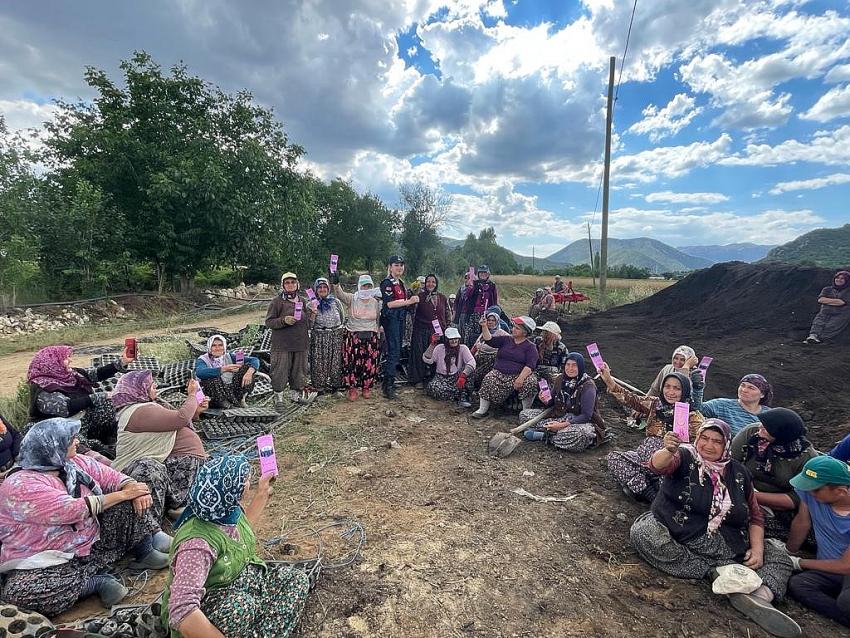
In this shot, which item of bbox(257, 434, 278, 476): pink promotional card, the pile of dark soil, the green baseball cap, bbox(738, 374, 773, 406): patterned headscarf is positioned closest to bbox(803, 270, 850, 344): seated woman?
the pile of dark soil

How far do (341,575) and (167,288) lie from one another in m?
13.4

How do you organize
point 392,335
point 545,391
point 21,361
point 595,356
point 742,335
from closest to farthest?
1. point 595,356
2. point 545,391
3. point 392,335
4. point 21,361
5. point 742,335

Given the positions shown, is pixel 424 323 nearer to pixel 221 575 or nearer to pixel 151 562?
pixel 151 562

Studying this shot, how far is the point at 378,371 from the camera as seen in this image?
5840 millimetres

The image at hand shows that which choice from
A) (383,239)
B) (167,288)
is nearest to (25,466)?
(167,288)

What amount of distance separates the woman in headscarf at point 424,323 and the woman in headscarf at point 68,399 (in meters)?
3.48

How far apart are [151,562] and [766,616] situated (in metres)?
3.28

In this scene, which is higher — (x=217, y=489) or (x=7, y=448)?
(x=217, y=489)

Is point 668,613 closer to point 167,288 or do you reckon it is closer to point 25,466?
point 25,466

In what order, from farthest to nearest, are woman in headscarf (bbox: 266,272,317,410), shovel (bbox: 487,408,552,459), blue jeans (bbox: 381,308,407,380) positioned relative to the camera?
blue jeans (bbox: 381,308,407,380)
woman in headscarf (bbox: 266,272,317,410)
shovel (bbox: 487,408,552,459)

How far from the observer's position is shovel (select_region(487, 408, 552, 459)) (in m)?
4.02

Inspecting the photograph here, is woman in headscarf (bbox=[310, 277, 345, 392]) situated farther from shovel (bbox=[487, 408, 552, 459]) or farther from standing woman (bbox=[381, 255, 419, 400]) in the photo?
shovel (bbox=[487, 408, 552, 459])

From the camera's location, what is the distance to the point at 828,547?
7.61 feet

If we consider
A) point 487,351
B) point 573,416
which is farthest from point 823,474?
point 487,351
